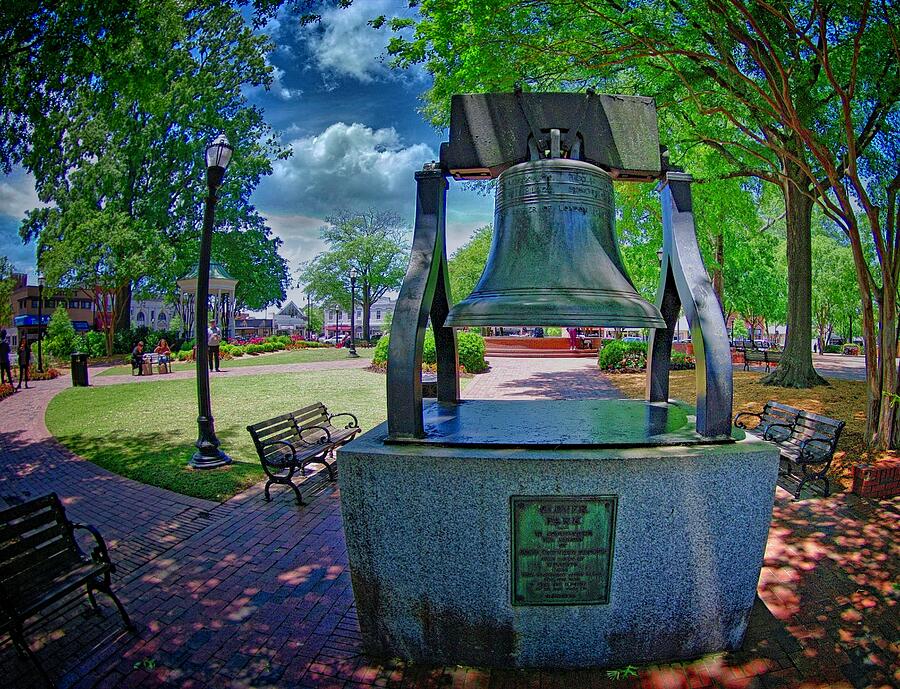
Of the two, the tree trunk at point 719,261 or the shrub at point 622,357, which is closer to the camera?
the shrub at point 622,357

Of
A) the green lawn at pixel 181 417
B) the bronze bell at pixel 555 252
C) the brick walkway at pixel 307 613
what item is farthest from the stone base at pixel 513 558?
the green lawn at pixel 181 417

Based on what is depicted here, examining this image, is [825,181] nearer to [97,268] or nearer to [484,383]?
[484,383]

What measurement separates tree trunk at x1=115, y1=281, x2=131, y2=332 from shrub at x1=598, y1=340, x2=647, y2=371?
2356 cm

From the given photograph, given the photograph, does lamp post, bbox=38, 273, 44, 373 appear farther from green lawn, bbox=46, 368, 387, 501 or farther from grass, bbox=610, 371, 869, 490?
grass, bbox=610, 371, 869, 490

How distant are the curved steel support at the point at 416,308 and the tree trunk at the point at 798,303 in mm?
12261

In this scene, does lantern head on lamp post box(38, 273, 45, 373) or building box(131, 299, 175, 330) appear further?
building box(131, 299, 175, 330)

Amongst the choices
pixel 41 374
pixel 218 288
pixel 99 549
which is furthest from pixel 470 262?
pixel 99 549

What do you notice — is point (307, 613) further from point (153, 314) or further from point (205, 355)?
point (153, 314)

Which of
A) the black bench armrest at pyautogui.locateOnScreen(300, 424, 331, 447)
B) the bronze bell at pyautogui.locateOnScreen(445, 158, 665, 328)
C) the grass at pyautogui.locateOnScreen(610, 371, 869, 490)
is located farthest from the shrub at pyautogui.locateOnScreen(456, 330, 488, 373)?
the bronze bell at pyautogui.locateOnScreen(445, 158, 665, 328)

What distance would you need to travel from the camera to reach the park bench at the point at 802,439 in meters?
5.88

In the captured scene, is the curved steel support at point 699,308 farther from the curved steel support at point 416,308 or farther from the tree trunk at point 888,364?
the tree trunk at point 888,364

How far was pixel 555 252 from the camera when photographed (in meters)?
3.11

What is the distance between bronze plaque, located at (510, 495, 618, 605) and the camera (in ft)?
9.29

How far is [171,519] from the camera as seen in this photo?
5512mm
